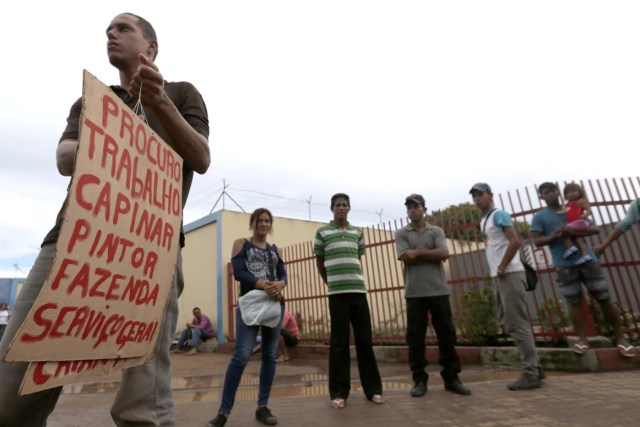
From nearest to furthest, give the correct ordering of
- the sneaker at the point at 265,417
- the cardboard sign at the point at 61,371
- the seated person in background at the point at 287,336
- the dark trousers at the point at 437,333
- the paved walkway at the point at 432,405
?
the cardboard sign at the point at 61,371 < the paved walkway at the point at 432,405 < the sneaker at the point at 265,417 < the dark trousers at the point at 437,333 < the seated person in background at the point at 287,336

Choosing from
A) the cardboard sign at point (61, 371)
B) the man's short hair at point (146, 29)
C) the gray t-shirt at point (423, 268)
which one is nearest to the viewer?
the cardboard sign at point (61, 371)

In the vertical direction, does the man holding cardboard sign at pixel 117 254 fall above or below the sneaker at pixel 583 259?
below

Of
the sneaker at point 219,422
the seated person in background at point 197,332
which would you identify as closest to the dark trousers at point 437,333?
the sneaker at point 219,422

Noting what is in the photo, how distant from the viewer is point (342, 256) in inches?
151

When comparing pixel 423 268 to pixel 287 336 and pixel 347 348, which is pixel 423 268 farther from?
pixel 287 336

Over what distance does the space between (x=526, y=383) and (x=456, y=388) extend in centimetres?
65

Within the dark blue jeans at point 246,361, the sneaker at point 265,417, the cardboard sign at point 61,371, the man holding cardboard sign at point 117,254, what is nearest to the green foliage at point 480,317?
the dark blue jeans at point 246,361

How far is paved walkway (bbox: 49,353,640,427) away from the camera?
2844mm

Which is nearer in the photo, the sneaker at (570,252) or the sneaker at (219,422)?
the sneaker at (219,422)

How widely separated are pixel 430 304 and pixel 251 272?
5.94ft

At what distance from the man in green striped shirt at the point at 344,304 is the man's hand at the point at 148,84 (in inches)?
109

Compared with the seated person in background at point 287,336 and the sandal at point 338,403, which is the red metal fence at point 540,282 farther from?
the sandal at point 338,403

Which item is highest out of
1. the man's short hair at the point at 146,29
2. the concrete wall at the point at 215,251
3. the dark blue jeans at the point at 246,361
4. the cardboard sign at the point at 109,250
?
the concrete wall at the point at 215,251

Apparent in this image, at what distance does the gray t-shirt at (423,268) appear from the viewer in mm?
4029
